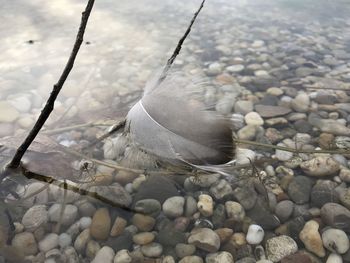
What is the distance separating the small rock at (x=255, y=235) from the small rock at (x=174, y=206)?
0.91 feet

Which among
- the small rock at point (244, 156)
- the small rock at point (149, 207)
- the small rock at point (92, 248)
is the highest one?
the small rock at point (244, 156)

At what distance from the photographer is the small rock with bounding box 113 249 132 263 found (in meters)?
1.25

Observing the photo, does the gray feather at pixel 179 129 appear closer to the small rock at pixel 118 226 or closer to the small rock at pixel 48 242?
the small rock at pixel 118 226

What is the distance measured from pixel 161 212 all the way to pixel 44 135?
Answer: 726mm

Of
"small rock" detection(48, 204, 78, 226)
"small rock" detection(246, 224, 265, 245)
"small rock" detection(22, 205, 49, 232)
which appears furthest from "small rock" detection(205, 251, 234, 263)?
"small rock" detection(22, 205, 49, 232)

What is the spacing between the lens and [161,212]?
4.64 ft

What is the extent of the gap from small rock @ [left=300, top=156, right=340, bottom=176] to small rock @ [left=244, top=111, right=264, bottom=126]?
0.37m

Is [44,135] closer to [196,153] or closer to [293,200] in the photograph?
[196,153]

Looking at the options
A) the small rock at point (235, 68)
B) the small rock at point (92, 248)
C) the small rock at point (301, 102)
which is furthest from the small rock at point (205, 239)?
the small rock at point (235, 68)

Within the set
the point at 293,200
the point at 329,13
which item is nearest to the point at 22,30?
the point at 293,200

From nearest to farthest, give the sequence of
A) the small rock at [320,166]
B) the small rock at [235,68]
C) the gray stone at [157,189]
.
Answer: the gray stone at [157,189]
the small rock at [320,166]
the small rock at [235,68]

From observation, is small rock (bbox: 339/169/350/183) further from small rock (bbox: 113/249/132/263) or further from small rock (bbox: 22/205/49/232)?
small rock (bbox: 22/205/49/232)

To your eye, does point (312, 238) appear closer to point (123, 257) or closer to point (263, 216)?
point (263, 216)

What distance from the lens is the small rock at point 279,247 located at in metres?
1.27
